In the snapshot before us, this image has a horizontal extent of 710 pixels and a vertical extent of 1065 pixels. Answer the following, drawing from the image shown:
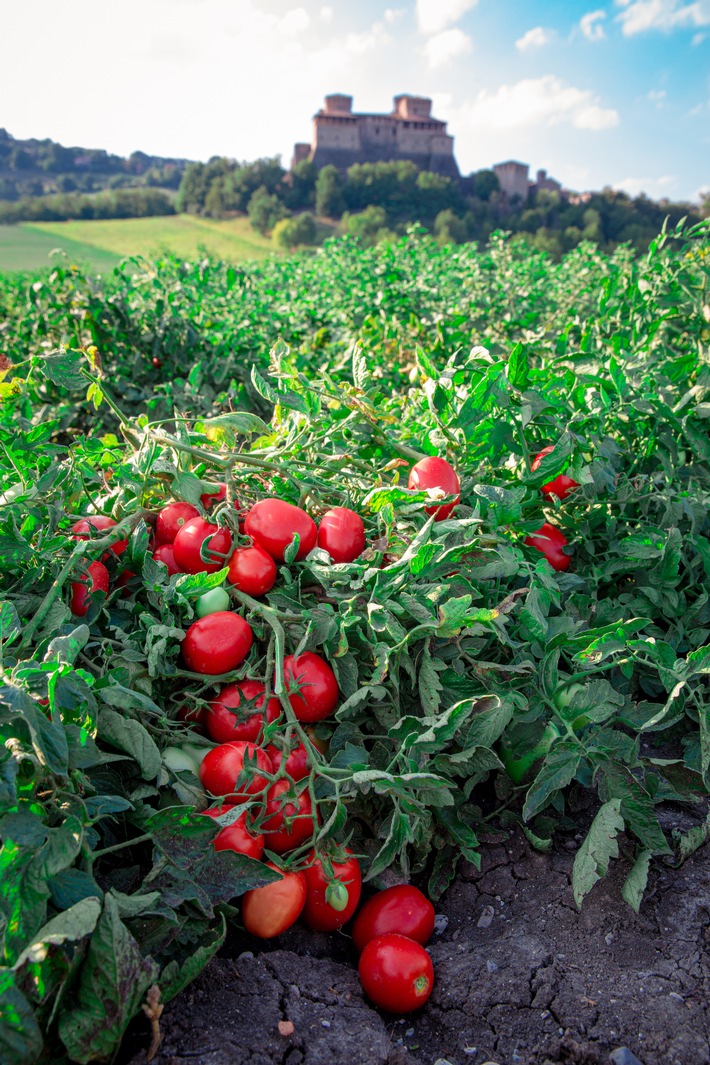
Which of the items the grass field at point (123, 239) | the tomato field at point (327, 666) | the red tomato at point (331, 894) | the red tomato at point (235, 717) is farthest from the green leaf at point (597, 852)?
the grass field at point (123, 239)

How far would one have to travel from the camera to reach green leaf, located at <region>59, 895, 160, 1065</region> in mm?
1035

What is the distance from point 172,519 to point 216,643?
0.44m

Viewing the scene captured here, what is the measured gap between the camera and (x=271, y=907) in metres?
1.39

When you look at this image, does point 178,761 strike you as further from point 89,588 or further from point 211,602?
point 89,588

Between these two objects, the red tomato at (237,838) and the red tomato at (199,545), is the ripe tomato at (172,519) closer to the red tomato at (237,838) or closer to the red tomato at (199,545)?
the red tomato at (199,545)

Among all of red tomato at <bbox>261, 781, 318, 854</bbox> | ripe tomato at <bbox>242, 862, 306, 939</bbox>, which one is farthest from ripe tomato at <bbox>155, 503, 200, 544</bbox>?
ripe tomato at <bbox>242, 862, 306, 939</bbox>

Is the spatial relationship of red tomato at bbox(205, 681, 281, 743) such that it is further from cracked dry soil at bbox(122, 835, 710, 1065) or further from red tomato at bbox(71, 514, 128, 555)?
red tomato at bbox(71, 514, 128, 555)

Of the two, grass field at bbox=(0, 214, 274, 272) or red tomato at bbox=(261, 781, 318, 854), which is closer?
red tomato at bbox=(261, 781, 318, 854)

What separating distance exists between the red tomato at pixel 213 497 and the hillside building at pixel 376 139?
6817cm

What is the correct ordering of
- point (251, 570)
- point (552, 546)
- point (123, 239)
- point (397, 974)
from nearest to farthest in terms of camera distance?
point (397, 974)
point (251, 570)
point (552, 546)
point (123, 239)

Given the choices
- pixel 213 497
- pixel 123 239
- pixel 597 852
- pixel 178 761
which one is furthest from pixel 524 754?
pixel 123 239

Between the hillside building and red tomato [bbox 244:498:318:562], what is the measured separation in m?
68.4

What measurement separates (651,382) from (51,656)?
218 centimetres

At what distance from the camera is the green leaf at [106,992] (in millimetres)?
1035
